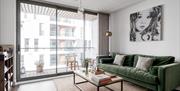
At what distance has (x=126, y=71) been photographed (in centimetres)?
300

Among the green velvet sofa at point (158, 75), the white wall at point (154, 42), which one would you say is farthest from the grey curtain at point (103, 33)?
the green velvet sofa at point (158, 75)

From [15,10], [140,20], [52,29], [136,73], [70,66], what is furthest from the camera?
[70,66]

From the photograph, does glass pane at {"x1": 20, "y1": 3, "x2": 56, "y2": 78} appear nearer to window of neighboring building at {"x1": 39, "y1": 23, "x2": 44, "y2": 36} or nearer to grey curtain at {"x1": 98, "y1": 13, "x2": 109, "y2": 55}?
window of neighboring building at {"x1": 39, "y1": 23, "x2": 44, "y2": 36}

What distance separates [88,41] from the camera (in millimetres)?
5410

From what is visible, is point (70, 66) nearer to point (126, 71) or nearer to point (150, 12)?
point (126, 71)

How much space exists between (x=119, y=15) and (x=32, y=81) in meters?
3.94

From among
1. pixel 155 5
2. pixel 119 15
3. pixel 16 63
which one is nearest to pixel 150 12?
pixel 155 5

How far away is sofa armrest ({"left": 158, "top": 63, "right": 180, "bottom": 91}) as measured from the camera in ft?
7.36

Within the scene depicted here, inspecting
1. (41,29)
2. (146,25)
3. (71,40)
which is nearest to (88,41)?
(71,40)

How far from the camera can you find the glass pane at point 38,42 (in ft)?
14.0

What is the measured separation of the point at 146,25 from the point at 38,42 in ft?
13.6

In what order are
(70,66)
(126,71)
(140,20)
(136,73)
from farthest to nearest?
(70,66)
(140,20)
(126,71)
(136,73)

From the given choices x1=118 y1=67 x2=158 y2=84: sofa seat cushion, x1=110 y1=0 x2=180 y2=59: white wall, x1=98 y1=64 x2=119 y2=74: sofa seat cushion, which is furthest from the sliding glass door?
x1=118 y1=67 x2=158 y2=84: sofa seat cushion

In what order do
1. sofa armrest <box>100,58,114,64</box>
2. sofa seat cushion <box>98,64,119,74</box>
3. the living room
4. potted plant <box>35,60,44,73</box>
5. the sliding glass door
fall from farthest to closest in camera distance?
potted plant <box>35,60,44,73</box>, the sliding glass door, sofa armrest <box>100,58,114,64</box>, sofa seat cushion <box>98,64,119,74</box>, the living room
